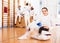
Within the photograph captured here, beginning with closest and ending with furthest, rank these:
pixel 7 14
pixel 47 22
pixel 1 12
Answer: pixel 47 22, pixel 1 12, pixel 7 14

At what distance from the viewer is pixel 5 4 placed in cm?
466

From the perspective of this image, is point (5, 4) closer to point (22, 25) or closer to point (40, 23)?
point (22, 25)

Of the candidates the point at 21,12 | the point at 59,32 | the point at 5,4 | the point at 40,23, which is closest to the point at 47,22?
the point at 40,23

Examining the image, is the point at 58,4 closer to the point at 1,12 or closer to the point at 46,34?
the point at 46,34

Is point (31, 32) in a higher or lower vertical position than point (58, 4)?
lower

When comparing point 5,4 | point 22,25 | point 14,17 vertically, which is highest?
point 5,4

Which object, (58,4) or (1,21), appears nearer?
(58,4)

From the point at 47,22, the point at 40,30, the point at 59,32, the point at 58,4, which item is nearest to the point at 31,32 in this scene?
the point at 40,30

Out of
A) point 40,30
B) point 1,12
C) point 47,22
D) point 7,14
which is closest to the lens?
point 47,22

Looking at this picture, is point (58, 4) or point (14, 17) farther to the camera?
point (14, 17)

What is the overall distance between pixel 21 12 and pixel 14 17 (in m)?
0.53

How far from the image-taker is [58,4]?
5.10ft

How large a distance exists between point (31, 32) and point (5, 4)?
2699mm

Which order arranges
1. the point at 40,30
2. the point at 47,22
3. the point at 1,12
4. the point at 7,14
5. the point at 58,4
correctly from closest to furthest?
1. the point at 58,4
2. the point at 47,22
3. the point at 40,30
4. the point at 1,12
5. the point at 7,14
